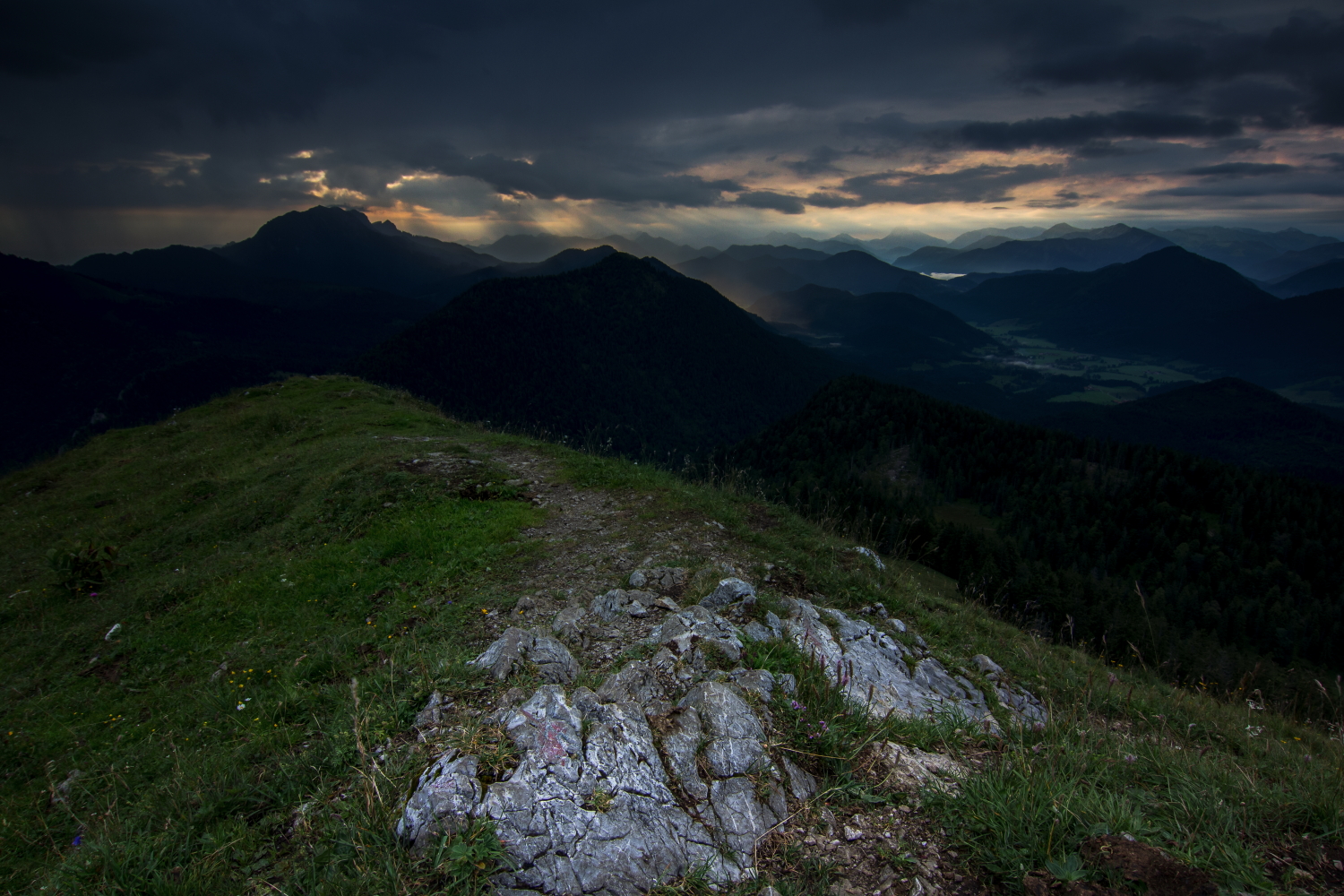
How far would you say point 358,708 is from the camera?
4637 mm

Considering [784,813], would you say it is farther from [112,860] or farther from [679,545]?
[679,545]

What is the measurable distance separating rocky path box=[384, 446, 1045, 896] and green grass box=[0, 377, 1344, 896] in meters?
0.19

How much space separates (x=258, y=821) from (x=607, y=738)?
8.35 feet

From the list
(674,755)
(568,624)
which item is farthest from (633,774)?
(568,624)

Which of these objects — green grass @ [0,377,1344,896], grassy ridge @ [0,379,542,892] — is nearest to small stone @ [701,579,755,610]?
green grass @ [0,377,1344,896]

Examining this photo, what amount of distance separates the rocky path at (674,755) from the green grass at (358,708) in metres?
0.19

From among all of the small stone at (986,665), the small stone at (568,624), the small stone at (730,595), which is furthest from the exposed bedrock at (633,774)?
the small stone at (986,665)

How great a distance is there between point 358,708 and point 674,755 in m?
2.77

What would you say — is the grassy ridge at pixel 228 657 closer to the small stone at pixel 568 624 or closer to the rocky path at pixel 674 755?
the rocky path at pixel 674 755

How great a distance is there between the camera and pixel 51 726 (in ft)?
22.4

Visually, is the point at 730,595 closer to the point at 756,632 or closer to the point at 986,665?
the point at 756,632

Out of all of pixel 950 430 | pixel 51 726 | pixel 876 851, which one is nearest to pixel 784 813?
pixel 876 851

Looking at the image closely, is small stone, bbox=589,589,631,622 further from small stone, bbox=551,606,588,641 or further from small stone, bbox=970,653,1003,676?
small stone, bbox=970,653,1003,676

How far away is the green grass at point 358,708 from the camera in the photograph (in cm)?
335
